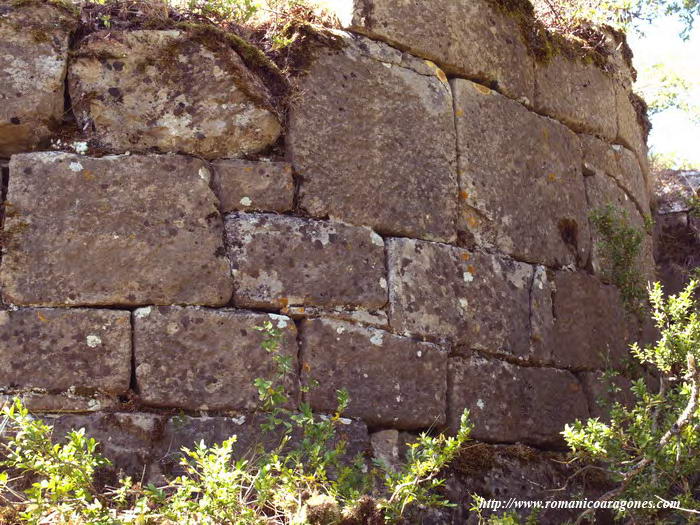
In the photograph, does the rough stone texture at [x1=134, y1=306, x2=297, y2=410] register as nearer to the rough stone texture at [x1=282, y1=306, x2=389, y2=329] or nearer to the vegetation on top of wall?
the rough stone texture at [x1=282, y1=306, x2=389, y2=329]

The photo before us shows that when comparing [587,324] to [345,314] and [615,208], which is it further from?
[345,314]

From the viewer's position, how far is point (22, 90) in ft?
12.4

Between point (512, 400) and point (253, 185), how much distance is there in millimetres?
1675

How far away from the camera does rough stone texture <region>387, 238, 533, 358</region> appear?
417 cm

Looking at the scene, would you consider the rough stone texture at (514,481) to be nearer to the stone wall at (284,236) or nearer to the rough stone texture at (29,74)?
the stone wall at (284,236)

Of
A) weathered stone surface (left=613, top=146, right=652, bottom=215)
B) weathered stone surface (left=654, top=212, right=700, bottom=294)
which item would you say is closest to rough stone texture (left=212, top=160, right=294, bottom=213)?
weathered stone surface (left=613, top=146, right=652, bottom=215)

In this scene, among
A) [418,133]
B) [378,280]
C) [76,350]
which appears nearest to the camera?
[76,350]

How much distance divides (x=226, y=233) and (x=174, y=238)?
0.75 feet

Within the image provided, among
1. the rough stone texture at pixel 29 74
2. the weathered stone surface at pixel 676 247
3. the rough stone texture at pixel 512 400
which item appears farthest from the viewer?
the weathered stone surface at pixel 676 247

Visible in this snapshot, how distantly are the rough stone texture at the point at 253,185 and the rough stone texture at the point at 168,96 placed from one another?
0.30 feet

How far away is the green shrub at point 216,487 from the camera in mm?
2863

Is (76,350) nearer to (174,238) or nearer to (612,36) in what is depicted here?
(174,238)

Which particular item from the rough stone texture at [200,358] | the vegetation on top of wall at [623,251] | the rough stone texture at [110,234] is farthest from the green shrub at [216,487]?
the vegetation on top of wall at [623,251]

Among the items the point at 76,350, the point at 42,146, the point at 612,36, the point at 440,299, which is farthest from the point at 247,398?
the point at 612,36
